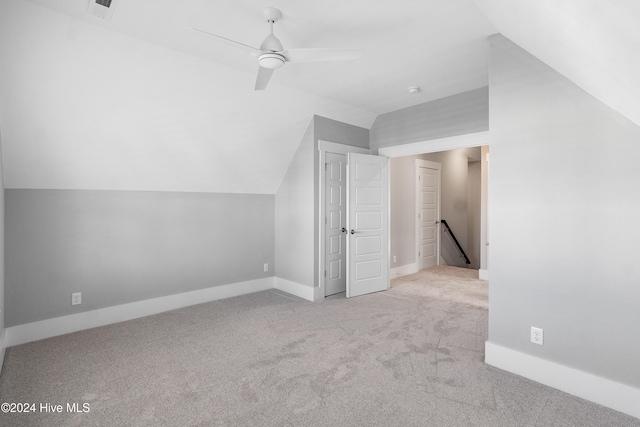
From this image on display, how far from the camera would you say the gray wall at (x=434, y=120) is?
4.01 m

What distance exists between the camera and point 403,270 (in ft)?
20.2

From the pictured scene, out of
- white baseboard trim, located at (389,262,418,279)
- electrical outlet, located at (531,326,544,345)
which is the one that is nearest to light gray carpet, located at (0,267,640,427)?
electrical outlet, located at (531,326,544,345)

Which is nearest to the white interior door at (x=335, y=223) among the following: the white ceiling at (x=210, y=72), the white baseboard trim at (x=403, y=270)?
the white ceiling at (x=210, y=72)

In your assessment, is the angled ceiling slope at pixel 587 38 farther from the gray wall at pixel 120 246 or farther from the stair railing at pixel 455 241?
the stair railing at pixel 455 241

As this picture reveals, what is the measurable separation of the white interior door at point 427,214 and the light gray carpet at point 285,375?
8.81 feet

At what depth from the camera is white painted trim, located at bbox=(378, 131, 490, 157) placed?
4.00m

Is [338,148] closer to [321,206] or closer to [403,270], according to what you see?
[321,206]

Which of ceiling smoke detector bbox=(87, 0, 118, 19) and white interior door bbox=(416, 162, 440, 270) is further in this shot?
white interior door bbox=(416, 162, 440, 270)

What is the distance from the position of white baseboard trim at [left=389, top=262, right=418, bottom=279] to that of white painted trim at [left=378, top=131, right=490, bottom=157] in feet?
7.12

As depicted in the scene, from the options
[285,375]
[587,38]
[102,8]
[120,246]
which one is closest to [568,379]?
[285,375]

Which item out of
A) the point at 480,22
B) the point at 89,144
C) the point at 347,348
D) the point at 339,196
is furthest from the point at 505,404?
the point at 89,144

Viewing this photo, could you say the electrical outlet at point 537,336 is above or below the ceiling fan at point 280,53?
below

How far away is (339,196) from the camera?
16.4 feet

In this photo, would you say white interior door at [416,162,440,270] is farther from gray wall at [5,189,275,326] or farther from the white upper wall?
gray wall at [5,189,275,326]
